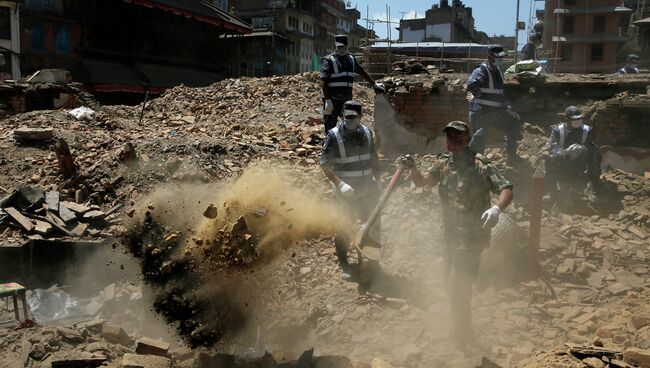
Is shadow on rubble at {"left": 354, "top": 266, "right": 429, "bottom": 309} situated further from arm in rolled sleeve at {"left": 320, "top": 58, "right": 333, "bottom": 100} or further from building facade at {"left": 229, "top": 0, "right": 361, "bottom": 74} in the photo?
building facade at {"left": 229, "top": 0, "right": 361, "bottom": 74}

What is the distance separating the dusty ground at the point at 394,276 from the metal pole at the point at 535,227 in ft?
0.57

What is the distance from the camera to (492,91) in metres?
7.77

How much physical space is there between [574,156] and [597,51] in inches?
1633

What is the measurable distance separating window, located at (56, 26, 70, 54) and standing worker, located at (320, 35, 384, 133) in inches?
847

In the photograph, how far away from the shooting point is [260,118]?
42.8 feet

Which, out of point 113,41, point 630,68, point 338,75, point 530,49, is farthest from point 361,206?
point 113,41

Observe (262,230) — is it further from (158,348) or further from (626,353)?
(626,353)

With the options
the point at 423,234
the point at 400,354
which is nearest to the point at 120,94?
the point at 423,234

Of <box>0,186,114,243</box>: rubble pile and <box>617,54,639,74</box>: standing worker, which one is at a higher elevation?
<box>617,54,639,74</box>: standing worker

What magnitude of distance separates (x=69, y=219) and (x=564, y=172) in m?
7.38

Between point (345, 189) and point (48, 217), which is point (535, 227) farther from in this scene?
point (48, 217)

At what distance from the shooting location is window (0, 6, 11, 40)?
2380 centimetres

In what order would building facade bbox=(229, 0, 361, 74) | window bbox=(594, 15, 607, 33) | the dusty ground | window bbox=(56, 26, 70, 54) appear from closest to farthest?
the dusty ground < window bbox=(56, 26, 70, 54) < window bbox=(594, 15, 607, 33) < building facade bbox=(229, 0, 361, 74)

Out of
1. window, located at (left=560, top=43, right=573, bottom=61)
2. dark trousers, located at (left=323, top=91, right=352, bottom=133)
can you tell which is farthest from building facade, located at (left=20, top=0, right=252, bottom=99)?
window, located at (left=560, top=43, right=573, bottom=61)
